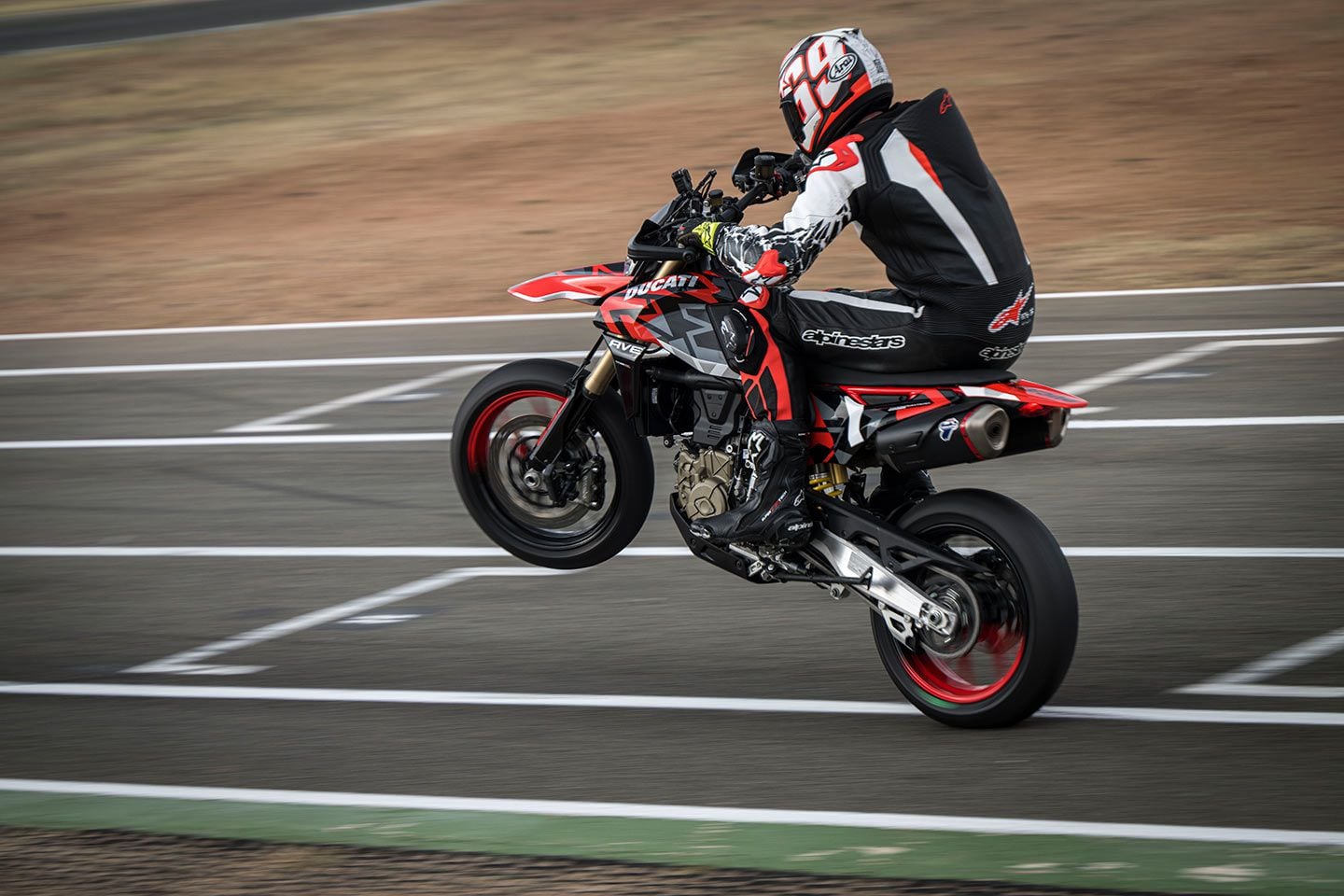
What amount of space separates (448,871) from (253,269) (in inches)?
521

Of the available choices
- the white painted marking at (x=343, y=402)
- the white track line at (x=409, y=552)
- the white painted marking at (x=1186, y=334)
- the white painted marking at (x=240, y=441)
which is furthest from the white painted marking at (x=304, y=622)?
the white painted marking at (x=1186, y=334)

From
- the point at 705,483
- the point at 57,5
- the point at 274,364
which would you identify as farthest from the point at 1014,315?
the point at 57,5

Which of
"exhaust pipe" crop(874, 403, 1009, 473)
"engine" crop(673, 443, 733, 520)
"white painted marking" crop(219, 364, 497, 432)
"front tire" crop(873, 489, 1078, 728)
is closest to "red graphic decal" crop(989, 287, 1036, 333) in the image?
"exhaust pipe" crop(874, 403, 1009, 473)

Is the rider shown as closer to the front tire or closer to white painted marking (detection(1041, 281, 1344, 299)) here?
the front tire

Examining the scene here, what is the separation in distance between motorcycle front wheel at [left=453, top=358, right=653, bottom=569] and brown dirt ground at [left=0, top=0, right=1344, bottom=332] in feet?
25.0

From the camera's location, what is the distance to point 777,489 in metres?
6.52

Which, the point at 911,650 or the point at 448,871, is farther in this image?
the point at 911,650

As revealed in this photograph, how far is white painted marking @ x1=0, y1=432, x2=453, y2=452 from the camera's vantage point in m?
11.1

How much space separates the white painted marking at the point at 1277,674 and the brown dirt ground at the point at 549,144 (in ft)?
25.5

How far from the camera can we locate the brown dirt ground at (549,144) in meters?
16.3

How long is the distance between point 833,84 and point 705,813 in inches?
96.4

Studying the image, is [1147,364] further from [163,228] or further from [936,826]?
[163,228]

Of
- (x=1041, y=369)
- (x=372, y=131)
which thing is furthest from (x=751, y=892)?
(x=372, y=131)

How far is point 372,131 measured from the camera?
2439 centimetres
